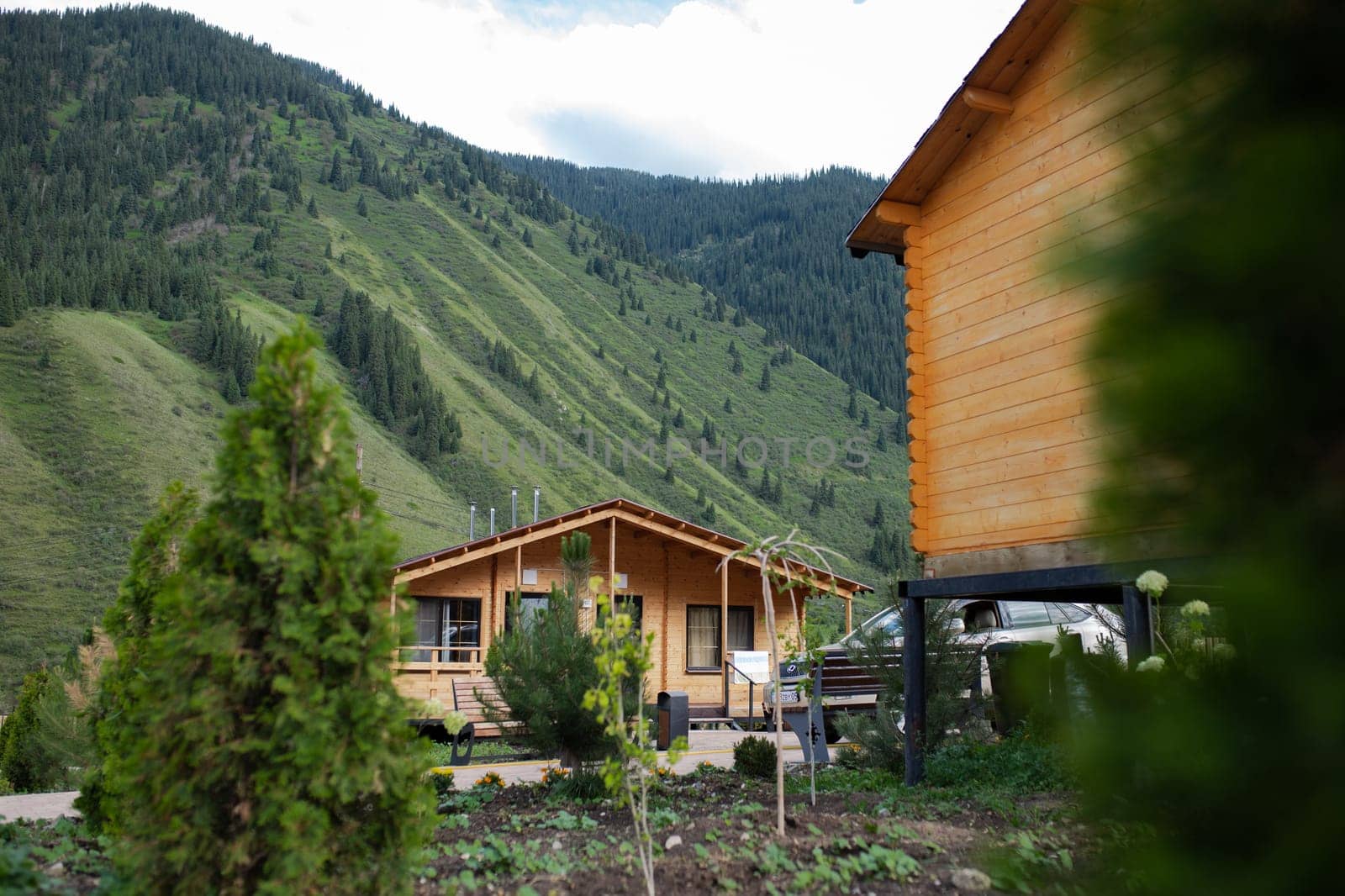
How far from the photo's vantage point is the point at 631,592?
967 inches

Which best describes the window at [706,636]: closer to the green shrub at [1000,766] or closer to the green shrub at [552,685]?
the green shrub at [1000,766]

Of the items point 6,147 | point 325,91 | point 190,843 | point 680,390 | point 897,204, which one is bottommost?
point 190,843

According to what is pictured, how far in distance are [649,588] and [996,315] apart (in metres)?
17.4

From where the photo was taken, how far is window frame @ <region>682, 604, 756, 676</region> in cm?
2495

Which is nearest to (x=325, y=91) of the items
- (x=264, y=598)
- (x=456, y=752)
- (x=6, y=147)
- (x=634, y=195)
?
(x=6, y=147)

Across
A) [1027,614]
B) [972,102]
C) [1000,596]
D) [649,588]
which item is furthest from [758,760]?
[649,588]

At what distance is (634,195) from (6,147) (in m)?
118

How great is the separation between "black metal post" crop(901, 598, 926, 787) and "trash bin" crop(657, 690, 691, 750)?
177 inches

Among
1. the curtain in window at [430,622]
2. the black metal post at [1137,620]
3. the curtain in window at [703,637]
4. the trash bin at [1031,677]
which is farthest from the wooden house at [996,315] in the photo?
the curtain in window at [703,637]

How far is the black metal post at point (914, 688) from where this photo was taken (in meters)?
8.78

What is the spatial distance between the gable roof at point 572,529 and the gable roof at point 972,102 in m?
12.3

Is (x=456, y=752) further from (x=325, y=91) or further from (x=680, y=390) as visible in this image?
(x=325, y=91)

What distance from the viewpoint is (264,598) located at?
10.9 feet

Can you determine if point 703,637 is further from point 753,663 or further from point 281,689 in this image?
point 281,689
